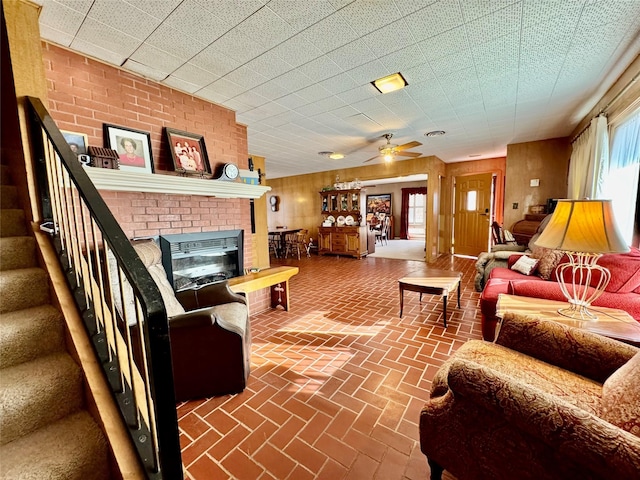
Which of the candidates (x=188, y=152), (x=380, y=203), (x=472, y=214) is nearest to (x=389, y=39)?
(x=188, y=152)

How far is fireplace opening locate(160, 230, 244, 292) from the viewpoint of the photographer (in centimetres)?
275

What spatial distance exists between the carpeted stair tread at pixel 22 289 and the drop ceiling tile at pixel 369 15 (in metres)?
2.40

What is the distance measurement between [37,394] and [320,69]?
113 inches

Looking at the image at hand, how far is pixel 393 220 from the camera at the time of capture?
37.6 feet

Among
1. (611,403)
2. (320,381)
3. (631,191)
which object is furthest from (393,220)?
(611,403)

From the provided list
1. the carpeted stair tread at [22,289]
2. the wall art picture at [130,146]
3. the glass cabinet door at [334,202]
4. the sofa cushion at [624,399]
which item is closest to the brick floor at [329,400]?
the sofa cushion at [624,399]

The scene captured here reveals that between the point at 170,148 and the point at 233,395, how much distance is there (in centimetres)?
237

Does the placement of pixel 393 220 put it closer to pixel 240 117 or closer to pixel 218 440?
pixel 240 117

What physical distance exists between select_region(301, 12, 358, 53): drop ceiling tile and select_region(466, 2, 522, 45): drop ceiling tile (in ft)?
2.86

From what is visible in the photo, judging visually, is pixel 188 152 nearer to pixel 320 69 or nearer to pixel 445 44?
pixel 320 69

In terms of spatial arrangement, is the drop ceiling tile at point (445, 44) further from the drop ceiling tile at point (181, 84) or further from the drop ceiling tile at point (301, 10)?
the drop ceiling tile at point (181, 84)

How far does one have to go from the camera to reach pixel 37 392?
104cm

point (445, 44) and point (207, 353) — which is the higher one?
point (445, 44)

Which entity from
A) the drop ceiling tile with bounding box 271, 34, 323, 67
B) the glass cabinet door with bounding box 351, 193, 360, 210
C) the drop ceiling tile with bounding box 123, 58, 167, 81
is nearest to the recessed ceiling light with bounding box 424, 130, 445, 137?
the glass cabinet door with bounding box 351, 193, 360, 210
